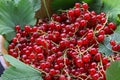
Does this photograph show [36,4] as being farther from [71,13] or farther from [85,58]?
[85,58]

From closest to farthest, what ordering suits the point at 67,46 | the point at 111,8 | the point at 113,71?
the point at 113,71 < the point at 67,46 < the point at 111,8

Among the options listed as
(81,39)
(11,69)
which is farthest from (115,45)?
(11,69)

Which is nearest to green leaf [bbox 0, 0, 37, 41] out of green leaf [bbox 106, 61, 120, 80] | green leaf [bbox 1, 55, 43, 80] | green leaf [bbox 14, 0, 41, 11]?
green leaf [bbox 14, 0, 41, 11]

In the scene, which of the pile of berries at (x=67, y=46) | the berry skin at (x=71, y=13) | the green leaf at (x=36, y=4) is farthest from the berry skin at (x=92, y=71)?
the green leaf at (x=36, y=4)

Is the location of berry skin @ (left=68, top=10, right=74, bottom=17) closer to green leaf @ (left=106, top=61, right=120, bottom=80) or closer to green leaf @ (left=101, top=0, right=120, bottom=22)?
green leaf @ (left=101, top=0, right=120, bottom=22)

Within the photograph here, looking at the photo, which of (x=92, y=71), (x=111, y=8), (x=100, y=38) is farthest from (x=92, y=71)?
(x=111, y=8)
